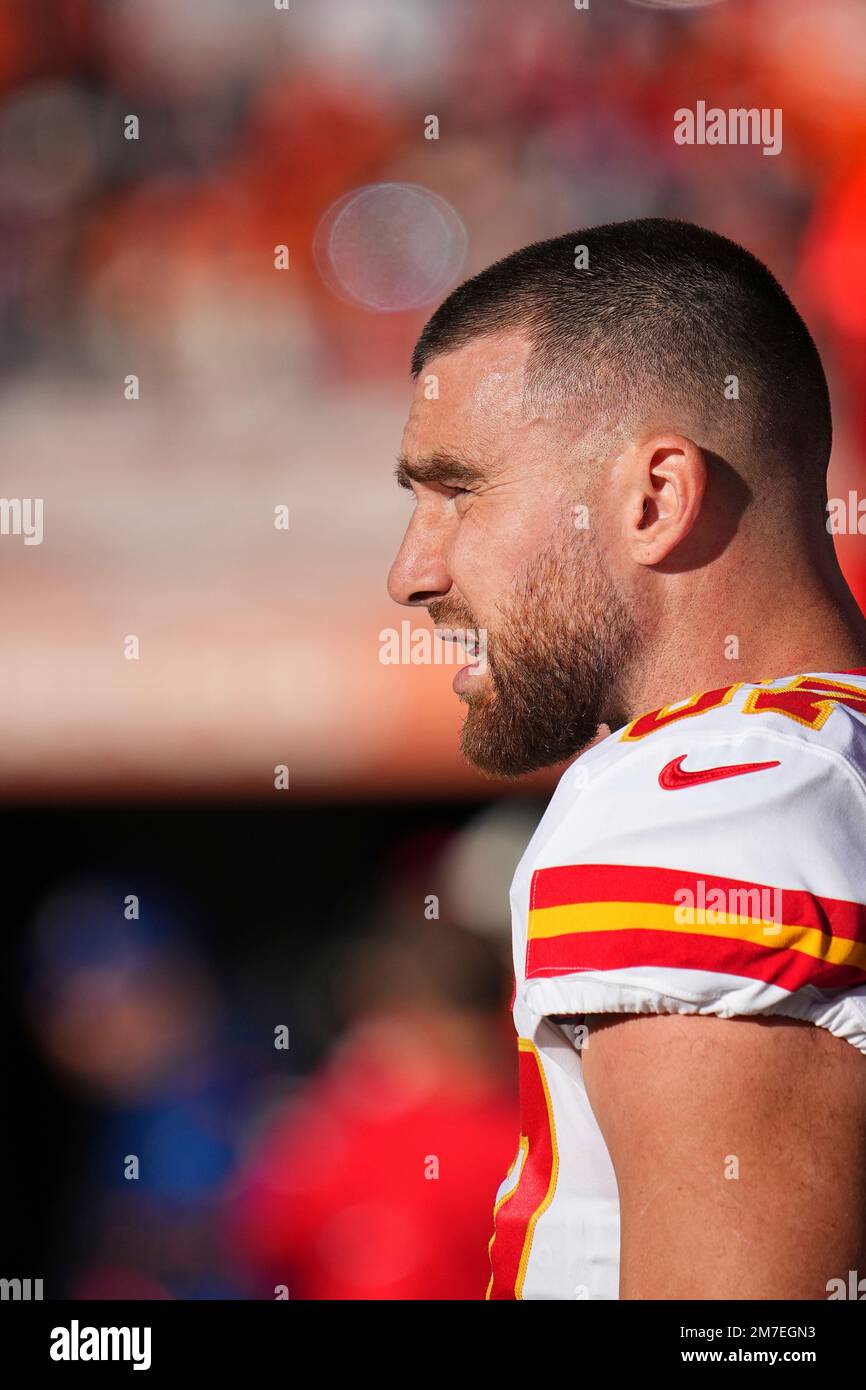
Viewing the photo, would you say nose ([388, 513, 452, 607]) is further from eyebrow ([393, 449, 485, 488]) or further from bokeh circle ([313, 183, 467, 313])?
bokeh circle ([313, 183, 467, 313])

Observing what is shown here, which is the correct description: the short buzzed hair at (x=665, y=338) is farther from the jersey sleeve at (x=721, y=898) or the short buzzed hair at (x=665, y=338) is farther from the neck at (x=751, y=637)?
the jersey sleeve at (x=721, y=898)

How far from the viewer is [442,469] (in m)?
1.11

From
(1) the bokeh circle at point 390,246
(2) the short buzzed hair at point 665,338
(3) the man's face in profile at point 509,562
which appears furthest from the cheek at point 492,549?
(1) the bokeh circle at point 390,246

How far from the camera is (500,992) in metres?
2.44

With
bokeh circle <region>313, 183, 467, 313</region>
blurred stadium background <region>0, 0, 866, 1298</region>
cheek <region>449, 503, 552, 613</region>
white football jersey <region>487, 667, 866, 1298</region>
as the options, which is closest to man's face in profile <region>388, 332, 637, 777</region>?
cheek <region>449, 503, 552, 613</region>

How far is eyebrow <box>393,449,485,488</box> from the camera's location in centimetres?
109

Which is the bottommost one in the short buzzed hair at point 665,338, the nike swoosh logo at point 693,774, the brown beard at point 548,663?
the nike swoosh logo at point 693,774

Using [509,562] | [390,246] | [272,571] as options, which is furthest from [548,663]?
[390,246]

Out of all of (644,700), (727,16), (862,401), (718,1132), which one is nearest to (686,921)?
(718,1132)

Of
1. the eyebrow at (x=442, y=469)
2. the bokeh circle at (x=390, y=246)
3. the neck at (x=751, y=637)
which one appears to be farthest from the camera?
the bokeh circle at (x=390, y=246)

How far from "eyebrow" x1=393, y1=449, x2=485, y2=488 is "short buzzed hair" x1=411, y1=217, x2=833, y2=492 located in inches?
3.2

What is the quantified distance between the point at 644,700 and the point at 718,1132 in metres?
0.41

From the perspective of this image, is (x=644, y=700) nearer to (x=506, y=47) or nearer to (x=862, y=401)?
(x=862, y=401)

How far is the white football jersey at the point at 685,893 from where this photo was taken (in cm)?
70
